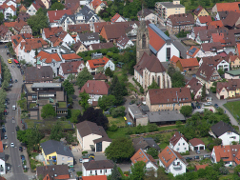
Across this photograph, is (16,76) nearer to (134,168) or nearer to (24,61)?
(24,61)

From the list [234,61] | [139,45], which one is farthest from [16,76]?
[234,61]

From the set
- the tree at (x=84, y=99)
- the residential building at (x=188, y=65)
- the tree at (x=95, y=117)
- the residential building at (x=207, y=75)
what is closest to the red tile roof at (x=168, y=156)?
the tree at (x=95, y=117)

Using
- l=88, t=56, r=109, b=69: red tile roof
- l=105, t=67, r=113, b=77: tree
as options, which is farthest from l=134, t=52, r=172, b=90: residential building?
l=88, t=56, r=109, b=69: red tile roof

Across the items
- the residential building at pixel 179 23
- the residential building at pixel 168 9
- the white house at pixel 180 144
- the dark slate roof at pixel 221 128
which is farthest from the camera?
the residential building at pixel 168 9

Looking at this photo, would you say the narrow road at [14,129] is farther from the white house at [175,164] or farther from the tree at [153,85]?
the tree at [153,85]

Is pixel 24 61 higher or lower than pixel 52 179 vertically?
higher

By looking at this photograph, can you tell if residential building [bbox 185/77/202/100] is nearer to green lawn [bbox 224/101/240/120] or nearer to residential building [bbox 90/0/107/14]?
green lawn [bbox 224/101/240/120]

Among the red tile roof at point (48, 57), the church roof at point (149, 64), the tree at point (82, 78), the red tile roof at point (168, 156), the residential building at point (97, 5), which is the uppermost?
the residential building at point (97, 5)
